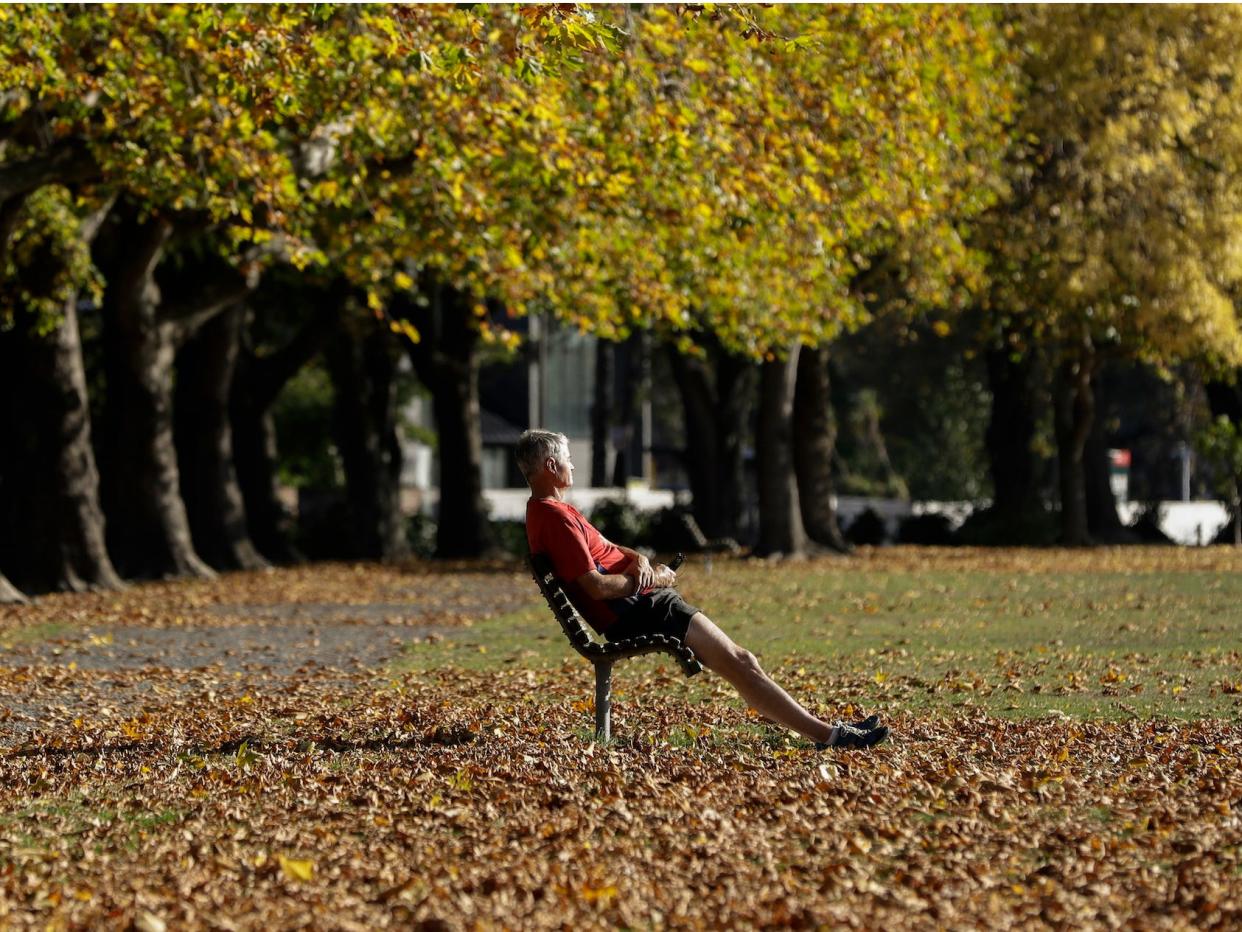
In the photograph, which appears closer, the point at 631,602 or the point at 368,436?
the point at 631,602

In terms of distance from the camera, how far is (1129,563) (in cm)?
2866

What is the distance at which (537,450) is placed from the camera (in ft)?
27.0

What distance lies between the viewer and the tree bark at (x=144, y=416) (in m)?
24.2

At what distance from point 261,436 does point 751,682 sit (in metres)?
24.9

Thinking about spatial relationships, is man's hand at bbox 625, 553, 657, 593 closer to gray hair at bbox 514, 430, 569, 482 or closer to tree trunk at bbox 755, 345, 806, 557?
gray hair at bbox 514, 430, 569, 482

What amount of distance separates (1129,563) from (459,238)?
13.7 meters

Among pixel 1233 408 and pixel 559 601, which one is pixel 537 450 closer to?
pixel 559 601

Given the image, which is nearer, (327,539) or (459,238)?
(459,238)

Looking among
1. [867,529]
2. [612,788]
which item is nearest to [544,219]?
[612,788]


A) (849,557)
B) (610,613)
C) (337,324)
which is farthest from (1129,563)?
(610,613)

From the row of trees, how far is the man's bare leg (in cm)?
340

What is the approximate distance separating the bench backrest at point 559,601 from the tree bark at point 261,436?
74.7 feet

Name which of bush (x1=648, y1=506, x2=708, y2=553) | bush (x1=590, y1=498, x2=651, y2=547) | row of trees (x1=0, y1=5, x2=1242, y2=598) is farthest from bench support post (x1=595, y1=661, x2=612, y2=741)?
bush (x1=590, y1=498, x2=651, y2=547)

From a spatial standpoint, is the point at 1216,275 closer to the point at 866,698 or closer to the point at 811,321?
the point at 811,321
